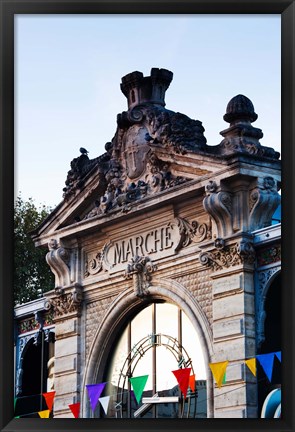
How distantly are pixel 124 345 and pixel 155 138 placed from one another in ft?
12.5

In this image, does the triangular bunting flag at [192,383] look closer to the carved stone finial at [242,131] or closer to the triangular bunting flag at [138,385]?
the triangular bunting flag at [138,385]

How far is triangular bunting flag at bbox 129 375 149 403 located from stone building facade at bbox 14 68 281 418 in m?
0.19

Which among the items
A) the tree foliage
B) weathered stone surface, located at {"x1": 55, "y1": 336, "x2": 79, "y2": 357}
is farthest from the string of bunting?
the tree foliage

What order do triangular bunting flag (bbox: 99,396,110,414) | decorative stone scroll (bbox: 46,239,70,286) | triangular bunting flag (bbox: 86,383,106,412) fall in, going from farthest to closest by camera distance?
decorative stone scroll (bbox: 46,239,70,286) → triangular bunting flag (bbox: 86,383,106,412) → triangular bunting flag (bbox: 99,396,110,414)

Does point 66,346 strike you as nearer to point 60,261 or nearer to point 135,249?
point 60,261

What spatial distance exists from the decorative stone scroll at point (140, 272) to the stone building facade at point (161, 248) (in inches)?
0.9

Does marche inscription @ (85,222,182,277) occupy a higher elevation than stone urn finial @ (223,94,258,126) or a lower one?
lower

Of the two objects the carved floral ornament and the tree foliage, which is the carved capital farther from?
the tree foliage

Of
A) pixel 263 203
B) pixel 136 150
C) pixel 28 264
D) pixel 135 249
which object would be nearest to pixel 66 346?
pixel 135 249

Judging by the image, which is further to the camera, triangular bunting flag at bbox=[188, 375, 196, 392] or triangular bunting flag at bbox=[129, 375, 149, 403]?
triangular bunting flag at bbox=[129, 375, 149, 403]

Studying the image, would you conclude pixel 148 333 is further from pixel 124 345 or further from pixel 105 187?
pixel 105 187

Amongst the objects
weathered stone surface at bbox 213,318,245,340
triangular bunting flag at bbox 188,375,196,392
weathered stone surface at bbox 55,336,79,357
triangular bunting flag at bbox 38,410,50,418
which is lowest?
triangular bunting flag at bbox 38,410,50,418

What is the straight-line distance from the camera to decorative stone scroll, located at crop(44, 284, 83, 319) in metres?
25.4
